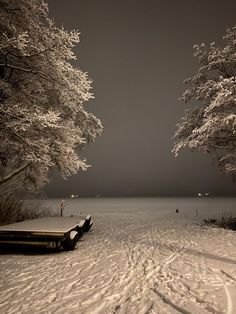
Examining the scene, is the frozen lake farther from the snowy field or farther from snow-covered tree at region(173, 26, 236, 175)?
the snowy field

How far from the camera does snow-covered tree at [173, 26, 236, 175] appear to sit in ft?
43.6

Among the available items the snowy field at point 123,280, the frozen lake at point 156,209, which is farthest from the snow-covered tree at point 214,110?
the frozen lake at point 156,209

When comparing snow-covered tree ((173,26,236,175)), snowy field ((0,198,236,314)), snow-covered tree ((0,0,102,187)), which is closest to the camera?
snowy field ((0,198,236,314))

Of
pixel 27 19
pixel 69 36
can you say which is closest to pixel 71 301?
pixel 69 36

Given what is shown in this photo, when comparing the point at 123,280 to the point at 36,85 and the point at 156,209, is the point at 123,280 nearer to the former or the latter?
the point at 36,85

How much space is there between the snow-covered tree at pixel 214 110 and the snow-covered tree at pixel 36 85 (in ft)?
19.3

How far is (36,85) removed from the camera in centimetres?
1163

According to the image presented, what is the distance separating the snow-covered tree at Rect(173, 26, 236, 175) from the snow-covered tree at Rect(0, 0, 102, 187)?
19.3 feet

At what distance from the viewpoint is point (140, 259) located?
8.47 m

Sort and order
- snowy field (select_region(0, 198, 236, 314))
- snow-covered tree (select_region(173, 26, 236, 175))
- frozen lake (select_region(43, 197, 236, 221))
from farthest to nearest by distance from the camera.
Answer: frozen lake (select_region(43, 197, 236, 221)), snow-covered tree (select_region(173, 26, 236, 175)), snowy field (select_region(0, 198, 236, 314))

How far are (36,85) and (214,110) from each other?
853cm

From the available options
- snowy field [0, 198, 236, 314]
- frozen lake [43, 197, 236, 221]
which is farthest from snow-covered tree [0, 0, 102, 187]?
frozen lake [43, 197, 236, 221]

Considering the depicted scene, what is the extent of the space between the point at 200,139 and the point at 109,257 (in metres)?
8.39

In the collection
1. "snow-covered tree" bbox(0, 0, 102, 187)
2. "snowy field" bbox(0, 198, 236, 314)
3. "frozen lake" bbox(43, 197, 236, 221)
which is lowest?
"snowy field" bbox(0, 198, 236, 314)
